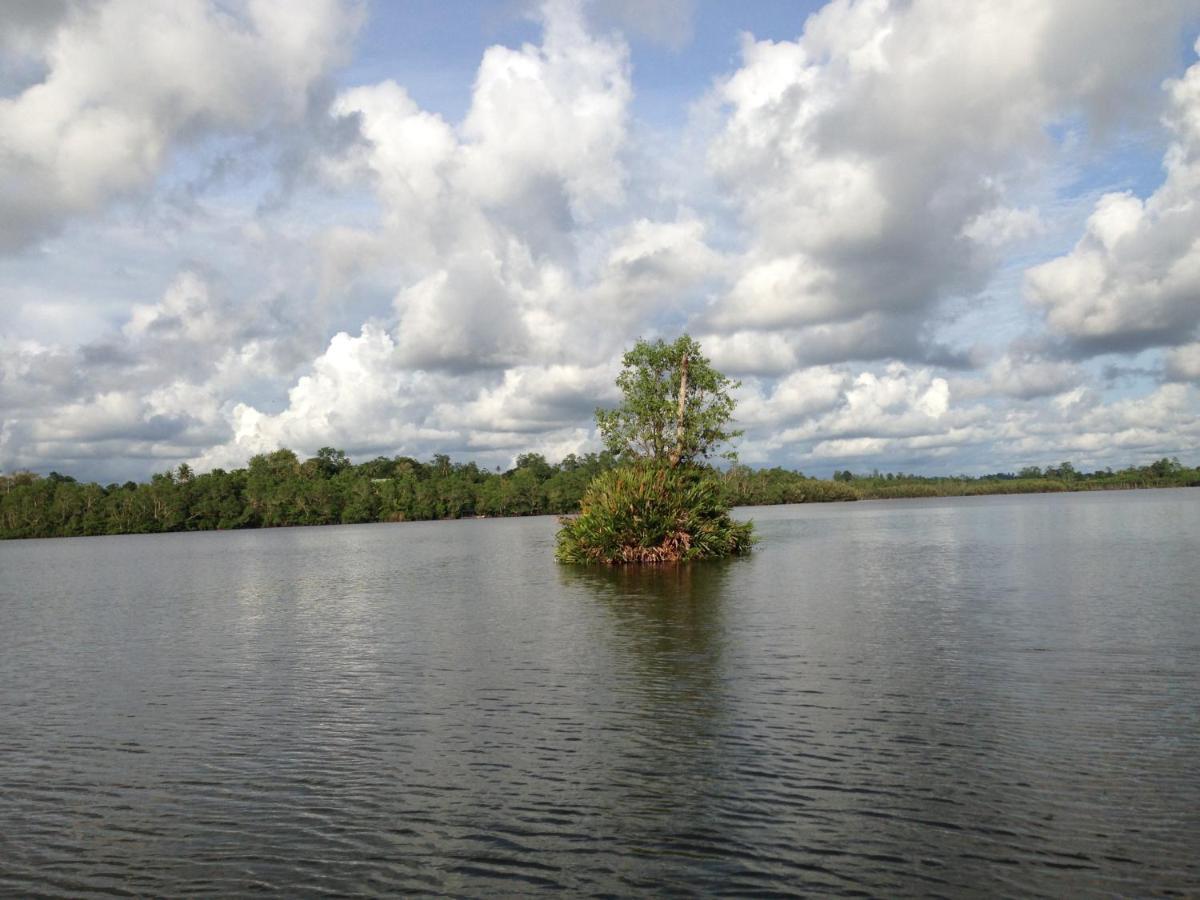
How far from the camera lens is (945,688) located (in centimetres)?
1775

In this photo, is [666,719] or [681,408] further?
[681,408]

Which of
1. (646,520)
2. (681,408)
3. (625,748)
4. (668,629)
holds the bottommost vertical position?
(625,748)

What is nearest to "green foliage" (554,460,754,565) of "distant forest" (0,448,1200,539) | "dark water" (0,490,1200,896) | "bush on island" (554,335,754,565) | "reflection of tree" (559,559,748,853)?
"bush on island" (554,335,754,565)

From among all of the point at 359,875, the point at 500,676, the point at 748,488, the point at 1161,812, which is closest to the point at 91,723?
the point at 500,676

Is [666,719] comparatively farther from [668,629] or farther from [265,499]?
[265,499]

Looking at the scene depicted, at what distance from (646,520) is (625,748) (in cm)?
3324

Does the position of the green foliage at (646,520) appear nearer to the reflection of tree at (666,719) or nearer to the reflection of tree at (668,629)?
the reflection of tree at (668,629)

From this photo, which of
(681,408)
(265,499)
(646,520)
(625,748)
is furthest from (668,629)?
(265,499)

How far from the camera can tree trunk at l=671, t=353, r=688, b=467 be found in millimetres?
54062

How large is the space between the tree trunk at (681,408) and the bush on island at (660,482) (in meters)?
0.06

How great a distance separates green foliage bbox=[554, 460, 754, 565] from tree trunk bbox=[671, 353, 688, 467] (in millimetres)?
2110

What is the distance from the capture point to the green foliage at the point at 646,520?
47562 millimetres

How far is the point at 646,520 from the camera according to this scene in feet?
156

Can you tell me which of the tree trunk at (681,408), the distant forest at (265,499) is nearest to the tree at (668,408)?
the tree trunk at (681,408)
